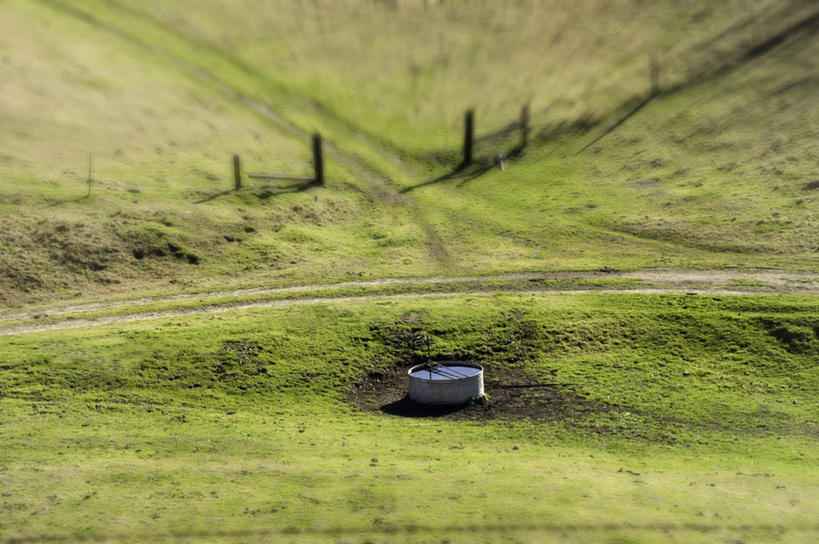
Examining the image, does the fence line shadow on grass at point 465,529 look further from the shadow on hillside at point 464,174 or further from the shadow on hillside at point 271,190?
the shadow on hillside at point 464,174

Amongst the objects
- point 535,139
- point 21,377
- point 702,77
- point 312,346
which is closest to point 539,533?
point 312,346

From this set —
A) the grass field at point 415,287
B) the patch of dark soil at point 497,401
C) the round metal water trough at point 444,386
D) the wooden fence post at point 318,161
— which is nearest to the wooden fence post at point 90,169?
the grass field at point 415,287

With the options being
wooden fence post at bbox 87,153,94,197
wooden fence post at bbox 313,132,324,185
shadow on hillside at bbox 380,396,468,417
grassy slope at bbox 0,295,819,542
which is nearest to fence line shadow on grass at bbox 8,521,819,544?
grassy slope at bbox 0,295,819,542

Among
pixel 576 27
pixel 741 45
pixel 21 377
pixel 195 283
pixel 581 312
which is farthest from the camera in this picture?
pixel 576 27

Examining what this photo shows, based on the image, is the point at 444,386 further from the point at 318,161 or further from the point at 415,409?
the point at 318,161

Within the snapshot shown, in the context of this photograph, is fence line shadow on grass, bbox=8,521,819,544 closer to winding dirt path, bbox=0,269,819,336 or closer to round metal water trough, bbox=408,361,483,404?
round metal water trough, bbox=408,361,483,404

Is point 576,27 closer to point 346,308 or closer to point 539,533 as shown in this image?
point 346,308
